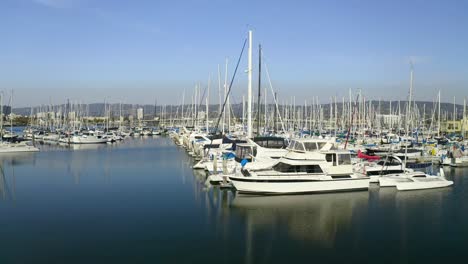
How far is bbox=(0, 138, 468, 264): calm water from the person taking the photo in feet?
52.7

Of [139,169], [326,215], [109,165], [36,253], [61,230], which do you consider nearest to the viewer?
[36,253]

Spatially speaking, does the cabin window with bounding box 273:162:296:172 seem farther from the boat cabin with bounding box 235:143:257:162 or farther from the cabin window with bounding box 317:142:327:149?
the boat cabin with bounding box 235:143:257:162

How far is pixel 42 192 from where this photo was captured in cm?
2847

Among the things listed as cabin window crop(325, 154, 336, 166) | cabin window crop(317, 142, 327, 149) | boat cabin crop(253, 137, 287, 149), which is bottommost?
cabin window crop(325, 154, 336, 166)

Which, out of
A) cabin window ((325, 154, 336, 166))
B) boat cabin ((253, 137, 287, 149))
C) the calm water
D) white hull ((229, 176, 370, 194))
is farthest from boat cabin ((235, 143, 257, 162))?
cabin window ((325, 154, 336, 166))

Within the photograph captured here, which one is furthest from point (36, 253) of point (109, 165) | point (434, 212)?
point (109, 165)

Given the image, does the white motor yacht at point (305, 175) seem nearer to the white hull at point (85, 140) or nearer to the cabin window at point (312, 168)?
the cabin window at point (312, 168)

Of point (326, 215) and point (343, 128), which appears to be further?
point (343, 128)

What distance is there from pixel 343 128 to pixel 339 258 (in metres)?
60.6

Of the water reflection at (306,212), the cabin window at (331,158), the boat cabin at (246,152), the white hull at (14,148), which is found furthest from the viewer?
the white hull at (14,148)

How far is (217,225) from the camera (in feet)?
66.4

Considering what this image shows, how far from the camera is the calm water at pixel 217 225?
16.1m

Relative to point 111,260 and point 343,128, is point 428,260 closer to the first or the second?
point 111,260

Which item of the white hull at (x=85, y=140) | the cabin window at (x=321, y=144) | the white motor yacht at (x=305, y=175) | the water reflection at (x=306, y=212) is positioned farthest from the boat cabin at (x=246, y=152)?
the white hull at (x=85, y=140)
